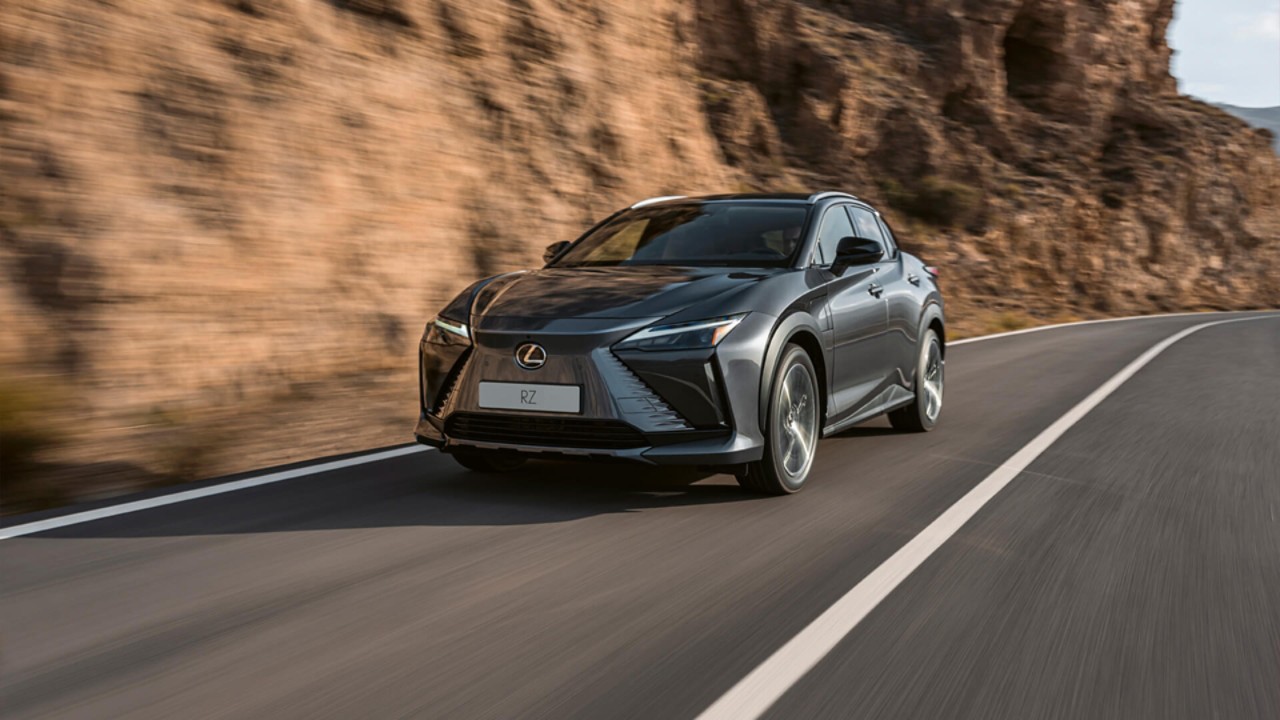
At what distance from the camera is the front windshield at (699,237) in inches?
258

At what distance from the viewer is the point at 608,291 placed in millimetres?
5785

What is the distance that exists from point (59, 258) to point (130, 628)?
517 cm

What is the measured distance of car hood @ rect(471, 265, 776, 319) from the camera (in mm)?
5547

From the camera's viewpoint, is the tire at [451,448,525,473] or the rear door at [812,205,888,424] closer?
the tire at [451,448,525,473]

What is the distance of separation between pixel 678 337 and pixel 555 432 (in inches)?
27.5

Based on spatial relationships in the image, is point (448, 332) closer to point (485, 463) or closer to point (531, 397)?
point (531, 397)

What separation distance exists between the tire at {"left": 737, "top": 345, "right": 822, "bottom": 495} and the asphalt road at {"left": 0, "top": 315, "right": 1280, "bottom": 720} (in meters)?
0.14

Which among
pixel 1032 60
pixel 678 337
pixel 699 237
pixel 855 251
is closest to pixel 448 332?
pixel 678 337

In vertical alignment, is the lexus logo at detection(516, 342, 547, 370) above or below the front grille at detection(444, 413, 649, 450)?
above

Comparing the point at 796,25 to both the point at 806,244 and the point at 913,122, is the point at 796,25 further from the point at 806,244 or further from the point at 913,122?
the point at 806,244

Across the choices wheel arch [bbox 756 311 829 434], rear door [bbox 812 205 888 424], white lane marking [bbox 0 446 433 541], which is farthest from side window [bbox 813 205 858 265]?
white lane marking [bbox 0 446 433 541]

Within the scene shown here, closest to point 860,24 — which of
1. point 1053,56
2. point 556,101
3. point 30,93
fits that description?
point 1053,56

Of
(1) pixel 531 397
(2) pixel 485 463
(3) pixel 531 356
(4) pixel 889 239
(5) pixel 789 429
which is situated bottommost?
(2) pixel 485 463

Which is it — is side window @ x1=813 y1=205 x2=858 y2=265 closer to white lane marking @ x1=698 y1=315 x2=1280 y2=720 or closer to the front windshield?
the front windshield
